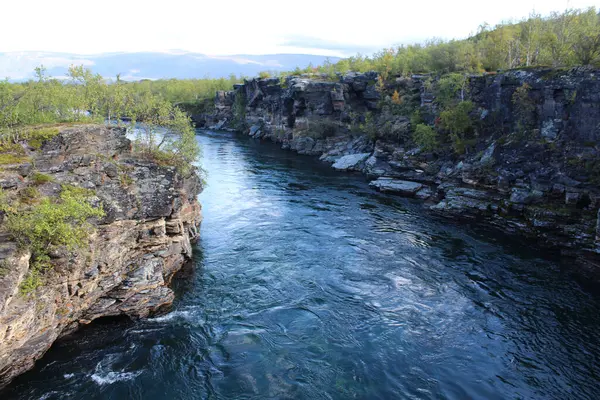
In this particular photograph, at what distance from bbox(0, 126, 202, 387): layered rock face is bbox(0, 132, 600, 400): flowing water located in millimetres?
1271

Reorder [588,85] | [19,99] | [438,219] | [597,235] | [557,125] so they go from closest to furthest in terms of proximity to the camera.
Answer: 1. [19,99]
2. [597,235]
3. [588,85]
4. [557,125]
5. [438,219]

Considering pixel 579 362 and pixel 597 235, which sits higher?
pixel 597 235

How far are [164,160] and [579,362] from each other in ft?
87.0

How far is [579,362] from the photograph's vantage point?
19.6m

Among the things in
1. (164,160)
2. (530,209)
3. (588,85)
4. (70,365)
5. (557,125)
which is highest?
(588,85)

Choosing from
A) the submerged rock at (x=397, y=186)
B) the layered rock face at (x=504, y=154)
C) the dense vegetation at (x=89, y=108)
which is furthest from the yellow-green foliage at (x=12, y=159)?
the submerged rock at (x=397, y=186)

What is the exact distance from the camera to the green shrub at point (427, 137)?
174ft

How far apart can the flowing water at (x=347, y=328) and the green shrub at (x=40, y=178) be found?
7902 mm

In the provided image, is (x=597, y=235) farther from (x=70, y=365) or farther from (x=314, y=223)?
(x=70, y=365)

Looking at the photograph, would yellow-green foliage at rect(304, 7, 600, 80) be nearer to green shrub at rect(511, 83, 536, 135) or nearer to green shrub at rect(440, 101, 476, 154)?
green shrub at rect(511, 83, 536, 135)

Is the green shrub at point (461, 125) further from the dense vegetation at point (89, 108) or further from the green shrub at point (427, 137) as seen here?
the dense vegetation at point (89, 108)

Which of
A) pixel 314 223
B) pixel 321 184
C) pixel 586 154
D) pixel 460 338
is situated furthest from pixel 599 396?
pixel 321 184

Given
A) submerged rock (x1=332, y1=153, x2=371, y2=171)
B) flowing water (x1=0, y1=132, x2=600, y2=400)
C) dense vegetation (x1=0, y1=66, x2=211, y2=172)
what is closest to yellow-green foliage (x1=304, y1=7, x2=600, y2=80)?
submerged rock (x1=332, y1=153, x2=371, y2=171)

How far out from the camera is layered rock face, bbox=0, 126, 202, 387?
53.6 ft
